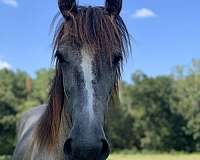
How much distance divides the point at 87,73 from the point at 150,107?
47.5 meters

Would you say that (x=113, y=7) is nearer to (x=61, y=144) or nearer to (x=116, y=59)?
(x=116, y=59)

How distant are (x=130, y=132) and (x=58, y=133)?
153 feet

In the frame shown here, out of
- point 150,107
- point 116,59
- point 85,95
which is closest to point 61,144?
point 85,95

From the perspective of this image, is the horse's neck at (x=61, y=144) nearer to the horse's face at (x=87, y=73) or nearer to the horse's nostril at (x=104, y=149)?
the horse's face at (x=87, y=73)

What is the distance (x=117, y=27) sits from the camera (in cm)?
323

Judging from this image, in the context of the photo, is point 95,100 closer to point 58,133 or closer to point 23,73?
point 58,133

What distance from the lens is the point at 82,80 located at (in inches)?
111

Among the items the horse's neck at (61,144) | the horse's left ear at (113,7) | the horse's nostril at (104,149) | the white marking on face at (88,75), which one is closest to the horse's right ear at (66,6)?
the horse's left ear at (113,7)

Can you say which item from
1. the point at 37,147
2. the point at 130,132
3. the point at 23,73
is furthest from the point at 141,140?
the point at 37,147

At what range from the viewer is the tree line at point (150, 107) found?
46.9 metres

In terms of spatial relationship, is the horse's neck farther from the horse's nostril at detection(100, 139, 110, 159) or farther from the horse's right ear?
the horse's right ear

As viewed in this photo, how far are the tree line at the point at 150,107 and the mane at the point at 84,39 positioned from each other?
3969cm

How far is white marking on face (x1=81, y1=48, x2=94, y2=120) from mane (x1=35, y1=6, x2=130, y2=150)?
0.24 feet

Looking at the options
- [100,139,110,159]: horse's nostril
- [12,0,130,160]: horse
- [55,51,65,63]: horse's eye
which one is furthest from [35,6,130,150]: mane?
[100,139,110,159]: horse's nostril
